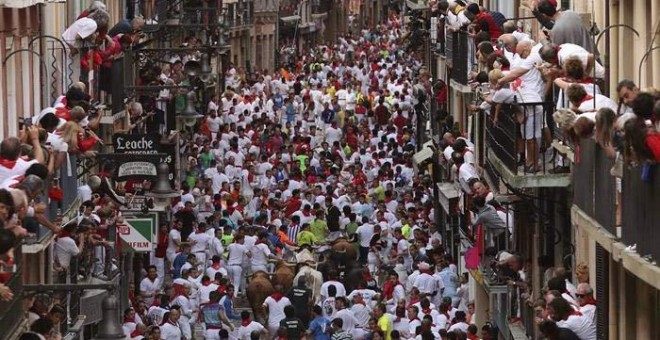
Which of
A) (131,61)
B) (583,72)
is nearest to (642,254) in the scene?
(583,72)

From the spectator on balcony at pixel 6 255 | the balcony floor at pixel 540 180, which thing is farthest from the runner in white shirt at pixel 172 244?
the spectator on balcony at pixel 6 255

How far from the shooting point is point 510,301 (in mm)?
36281

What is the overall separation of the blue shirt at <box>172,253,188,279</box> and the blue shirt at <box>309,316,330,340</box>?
21.3 feet

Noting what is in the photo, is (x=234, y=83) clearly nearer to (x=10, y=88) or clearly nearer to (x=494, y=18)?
(x=494, y=18)

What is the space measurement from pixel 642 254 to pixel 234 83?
54.0 m

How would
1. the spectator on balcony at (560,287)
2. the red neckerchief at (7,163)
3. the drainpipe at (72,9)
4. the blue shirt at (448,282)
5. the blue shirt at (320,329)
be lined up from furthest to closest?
1. the drainpipe at (72,9)
2. the blue shirt at (448,282)
3. the blue shirt at (320,329)
4. the spectator on balcony at (560,287)
5. the red neckerchief at (7,163)

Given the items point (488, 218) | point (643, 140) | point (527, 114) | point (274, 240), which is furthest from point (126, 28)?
point (643, 140)

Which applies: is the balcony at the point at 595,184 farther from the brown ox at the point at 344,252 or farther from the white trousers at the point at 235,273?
the white trousers at the point at 235,273

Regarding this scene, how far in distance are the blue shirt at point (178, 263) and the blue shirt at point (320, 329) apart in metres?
6.50

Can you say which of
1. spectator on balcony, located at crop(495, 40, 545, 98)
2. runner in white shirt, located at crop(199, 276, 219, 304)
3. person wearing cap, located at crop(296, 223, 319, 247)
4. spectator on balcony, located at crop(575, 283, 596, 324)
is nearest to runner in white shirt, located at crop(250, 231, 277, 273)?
person wearing cap, located at crop(296, 223, 319, 247)

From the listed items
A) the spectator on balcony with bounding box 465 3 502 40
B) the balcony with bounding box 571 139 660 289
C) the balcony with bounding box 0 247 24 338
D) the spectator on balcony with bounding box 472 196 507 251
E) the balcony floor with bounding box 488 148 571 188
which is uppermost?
the spectator on balcony with bounding box 465 3 502 40

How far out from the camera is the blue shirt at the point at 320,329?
37.4 metres

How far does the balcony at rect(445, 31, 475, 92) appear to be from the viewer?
4575cm

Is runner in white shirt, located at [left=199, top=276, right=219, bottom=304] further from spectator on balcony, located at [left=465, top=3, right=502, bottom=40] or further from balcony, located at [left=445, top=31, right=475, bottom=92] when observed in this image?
balcony, located at [left=445, top=31, right=475, bottom=92]
